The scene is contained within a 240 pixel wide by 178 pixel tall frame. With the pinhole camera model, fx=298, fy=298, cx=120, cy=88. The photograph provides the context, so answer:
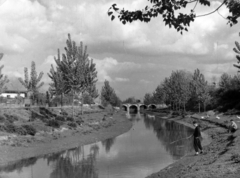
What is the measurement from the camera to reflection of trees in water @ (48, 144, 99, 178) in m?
21.5

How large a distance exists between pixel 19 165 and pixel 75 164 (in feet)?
14.8

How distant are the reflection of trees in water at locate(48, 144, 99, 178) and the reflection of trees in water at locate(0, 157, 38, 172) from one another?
1.62 m

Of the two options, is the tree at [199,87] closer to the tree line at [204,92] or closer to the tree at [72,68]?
the tree line at [204,92]

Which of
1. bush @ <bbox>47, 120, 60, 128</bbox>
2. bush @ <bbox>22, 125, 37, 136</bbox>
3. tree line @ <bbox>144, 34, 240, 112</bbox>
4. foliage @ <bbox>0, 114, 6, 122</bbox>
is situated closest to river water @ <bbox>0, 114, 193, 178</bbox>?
bush @ <bbox>22, 125, 37, 136</bbox>

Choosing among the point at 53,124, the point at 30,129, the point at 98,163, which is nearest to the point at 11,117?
the point at 53,124

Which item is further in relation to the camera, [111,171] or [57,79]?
[57,79]

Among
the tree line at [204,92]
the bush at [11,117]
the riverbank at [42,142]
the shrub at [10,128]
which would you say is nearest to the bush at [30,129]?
the riverbank at [42,142]

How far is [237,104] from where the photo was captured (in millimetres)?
65875

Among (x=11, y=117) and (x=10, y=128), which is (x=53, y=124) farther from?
(x=10, y=128)

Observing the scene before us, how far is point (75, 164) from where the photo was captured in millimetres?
24797

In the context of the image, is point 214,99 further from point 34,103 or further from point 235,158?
point 235,158

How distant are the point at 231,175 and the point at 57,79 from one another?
53.0m

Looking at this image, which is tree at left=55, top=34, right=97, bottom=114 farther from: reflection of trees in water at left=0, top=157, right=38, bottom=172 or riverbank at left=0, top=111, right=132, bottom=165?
reflection of trees in water at left=0, top=157, right=38, bottom=172

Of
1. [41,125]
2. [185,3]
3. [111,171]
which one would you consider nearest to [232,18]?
[185,3]
